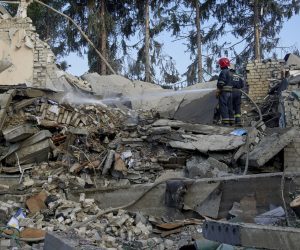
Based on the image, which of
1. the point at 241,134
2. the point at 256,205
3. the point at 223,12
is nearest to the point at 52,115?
the point at 241,134

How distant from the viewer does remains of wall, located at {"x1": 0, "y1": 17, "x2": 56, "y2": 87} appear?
1491 centimetres

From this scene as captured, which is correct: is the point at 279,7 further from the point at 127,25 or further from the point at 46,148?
the point at 46,148

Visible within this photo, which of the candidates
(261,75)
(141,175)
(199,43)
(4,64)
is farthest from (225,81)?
(199,43)

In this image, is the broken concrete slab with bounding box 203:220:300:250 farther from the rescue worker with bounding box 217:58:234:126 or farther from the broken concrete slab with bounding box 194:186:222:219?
the rescue worker with bounding box 217:58:234:126

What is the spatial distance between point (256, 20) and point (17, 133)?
655 inches

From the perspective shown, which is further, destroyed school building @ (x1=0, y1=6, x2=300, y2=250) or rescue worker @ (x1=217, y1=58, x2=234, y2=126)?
rescue worker @ (x1=217, y1=58, x2=234, y2=126)

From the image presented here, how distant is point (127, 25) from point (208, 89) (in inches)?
456

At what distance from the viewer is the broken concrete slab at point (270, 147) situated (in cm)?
717

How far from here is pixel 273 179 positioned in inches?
254

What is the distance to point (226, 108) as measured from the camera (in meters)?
9.59

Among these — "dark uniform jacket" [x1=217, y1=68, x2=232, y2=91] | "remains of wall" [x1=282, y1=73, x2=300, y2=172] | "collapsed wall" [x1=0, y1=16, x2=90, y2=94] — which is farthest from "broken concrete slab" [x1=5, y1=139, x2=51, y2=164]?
"collapsed wall" [x1=0, y1=16, x2=90, y2=94]

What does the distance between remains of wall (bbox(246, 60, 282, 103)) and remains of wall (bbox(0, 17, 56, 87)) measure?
6175 millimetres

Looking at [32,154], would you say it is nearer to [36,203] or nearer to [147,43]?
[36,203]

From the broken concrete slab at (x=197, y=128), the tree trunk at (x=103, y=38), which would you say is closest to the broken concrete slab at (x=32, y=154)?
the broken concrete slab at (x=197, y=128)
